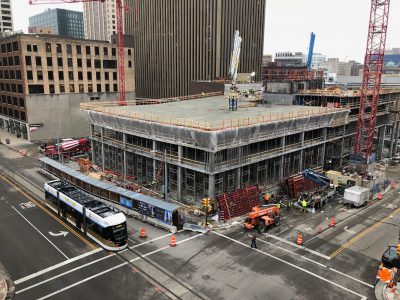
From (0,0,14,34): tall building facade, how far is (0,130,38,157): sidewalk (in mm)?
105006

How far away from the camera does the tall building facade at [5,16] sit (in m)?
163

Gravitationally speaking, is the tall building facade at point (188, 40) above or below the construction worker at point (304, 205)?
above

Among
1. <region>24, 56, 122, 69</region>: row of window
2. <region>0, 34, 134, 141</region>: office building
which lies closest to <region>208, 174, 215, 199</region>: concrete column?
<region>0, 34, 134, 141</region>: office building

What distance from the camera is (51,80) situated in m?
78.4

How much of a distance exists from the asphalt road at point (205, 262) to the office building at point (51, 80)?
4554cm

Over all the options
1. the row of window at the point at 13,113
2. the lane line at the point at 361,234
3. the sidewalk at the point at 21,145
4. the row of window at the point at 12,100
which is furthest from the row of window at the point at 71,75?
the lane line at the point at 361,234

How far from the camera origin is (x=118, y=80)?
295ft

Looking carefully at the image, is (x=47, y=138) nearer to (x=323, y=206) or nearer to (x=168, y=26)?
(x=168, y=26)

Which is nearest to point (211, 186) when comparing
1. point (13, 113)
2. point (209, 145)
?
point (209, 145)

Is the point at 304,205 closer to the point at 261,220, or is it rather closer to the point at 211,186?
the point at 261,220

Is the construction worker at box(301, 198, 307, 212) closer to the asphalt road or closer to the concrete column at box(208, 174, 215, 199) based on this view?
the asphalt road

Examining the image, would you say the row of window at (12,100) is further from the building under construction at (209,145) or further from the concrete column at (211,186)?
the concrete column at (211,186)

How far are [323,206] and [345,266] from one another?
14.7 metres

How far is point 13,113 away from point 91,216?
6667cm
